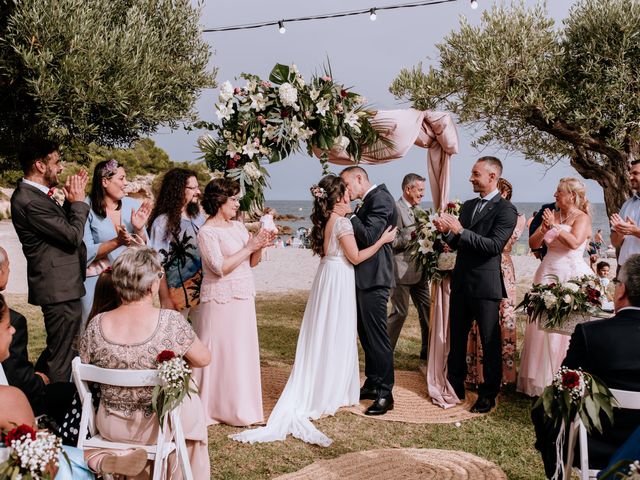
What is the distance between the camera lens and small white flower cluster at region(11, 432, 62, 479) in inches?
82.6

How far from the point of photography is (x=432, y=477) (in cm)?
432

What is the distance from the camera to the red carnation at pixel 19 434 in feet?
7.00

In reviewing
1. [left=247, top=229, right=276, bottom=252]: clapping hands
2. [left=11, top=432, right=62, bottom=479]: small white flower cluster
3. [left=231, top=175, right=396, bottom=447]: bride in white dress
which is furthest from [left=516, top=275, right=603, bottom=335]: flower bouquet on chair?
[left=11, top=432, right=62, bottom=479]: small white flower cluster

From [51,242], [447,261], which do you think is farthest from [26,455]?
[447,261]

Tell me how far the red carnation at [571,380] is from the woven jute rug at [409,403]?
2.81 meters

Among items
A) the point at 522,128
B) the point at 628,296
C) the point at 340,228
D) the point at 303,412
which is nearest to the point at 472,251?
the point at 340,228

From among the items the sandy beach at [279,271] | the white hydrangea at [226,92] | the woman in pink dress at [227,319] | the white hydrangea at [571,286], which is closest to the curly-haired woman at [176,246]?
the woman in pink dress at [227,319]

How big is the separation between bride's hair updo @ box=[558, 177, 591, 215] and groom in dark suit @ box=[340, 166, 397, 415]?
6.22 ft

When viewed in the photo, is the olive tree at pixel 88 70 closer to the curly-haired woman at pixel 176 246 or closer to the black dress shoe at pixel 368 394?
the curly-haired woman at pixel 176 246

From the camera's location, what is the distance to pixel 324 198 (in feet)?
18.1

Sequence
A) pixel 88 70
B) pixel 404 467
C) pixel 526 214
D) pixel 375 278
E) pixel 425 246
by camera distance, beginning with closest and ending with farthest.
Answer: pixel 404 467 → pixel 375 278 → pixel 425 246 → pixel 88 70 → pixel 526 214

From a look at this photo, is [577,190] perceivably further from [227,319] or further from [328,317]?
[227,319]

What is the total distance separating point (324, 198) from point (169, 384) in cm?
287

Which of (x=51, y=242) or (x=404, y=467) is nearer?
(x=404, y=467)
